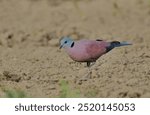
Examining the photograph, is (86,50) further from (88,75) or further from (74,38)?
(74,38)

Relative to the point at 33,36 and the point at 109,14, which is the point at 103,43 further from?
the point at 109,14

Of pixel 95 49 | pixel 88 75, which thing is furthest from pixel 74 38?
pixel 95 49

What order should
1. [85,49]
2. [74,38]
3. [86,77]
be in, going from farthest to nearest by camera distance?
[74,38] → [86,77] → [85,49]

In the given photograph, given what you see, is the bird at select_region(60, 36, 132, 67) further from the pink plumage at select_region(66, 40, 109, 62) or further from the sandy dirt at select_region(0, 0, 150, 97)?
the sandy dirt at select_region(0, 0, 150, 97)

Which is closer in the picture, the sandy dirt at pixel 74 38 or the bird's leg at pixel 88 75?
the sandy dirt at pixel 74 38

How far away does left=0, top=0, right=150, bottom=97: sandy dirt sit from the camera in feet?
14.5

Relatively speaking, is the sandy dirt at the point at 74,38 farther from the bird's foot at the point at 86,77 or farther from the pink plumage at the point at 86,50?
the pink plumage at the point at 86,50

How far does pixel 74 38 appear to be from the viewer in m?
5.65

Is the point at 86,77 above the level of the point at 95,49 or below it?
below

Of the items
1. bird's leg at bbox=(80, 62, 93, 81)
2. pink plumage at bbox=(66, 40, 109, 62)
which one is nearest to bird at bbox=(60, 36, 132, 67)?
pink plumage at bbox=(66, 40, 109, 62)

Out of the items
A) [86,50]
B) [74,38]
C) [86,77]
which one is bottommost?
[86,77]

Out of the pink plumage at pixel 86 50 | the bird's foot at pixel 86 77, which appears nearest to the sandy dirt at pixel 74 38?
the bird's foot at pixel 86 77

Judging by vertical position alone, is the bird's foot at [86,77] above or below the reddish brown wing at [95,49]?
below

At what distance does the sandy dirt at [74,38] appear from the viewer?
443 centimetres
